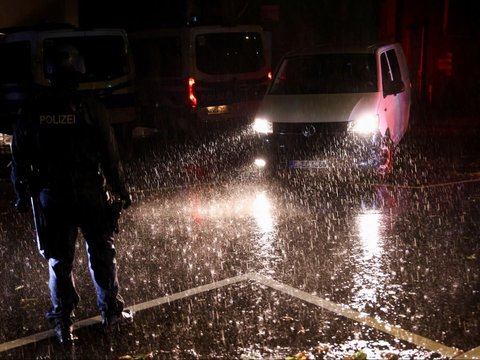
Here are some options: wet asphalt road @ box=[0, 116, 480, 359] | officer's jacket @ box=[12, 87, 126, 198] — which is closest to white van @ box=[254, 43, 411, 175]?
wet asphalt road @ box=[0, 116, 480, 359]

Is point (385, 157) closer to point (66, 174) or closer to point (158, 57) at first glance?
point (158, 57)

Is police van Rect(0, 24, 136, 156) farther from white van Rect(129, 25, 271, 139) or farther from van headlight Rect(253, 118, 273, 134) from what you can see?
van headlight Rect(253, 118, 273, 134)

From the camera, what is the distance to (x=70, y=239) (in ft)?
14.0

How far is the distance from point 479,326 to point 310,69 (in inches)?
255

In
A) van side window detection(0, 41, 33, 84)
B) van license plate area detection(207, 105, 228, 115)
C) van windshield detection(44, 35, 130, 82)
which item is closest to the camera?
van side window detection(0, 41, 33, 84)

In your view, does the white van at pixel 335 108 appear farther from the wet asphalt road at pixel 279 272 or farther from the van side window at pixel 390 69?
the wet asphalt road at pixel 279 272

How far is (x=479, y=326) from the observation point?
14.7 ft

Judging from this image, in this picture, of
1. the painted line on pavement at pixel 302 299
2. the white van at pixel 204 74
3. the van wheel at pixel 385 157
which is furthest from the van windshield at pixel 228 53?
the painted line on pavement at pixel 302 299

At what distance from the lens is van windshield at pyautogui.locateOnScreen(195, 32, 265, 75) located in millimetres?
12656

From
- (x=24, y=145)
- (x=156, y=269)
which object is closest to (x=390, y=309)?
(x=156, y=269)

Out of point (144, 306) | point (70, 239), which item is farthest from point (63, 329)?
point (144, 306)

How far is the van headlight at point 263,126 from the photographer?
9.59 m

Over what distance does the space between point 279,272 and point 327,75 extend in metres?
5.10

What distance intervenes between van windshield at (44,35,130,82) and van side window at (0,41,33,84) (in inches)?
26.6
